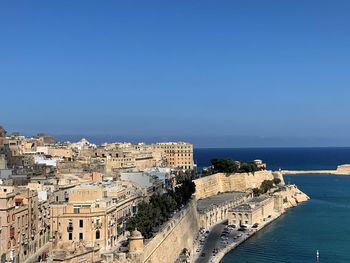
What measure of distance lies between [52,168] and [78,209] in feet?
45.1

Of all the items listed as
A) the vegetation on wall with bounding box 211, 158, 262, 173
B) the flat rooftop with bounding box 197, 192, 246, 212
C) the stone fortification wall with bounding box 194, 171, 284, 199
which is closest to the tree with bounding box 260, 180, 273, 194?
the stone fortification wall with bounding box 194, 171, 284, 199

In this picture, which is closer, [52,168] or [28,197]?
[28,197]

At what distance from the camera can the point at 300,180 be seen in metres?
98.7

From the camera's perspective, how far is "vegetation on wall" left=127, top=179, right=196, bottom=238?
1181 inches

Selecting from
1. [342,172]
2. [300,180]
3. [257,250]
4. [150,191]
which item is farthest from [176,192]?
Result: [342,172]

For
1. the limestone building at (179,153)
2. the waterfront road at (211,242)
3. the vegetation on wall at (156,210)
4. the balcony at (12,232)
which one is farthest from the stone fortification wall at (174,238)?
the limestone building at (179,153)

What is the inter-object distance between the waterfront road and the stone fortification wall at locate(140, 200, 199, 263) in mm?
939

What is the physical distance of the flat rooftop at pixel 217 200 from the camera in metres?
50.3

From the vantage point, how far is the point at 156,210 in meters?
32.7

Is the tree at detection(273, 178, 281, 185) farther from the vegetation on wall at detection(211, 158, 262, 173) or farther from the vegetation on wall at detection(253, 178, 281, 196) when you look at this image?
the vegetation on wall at detection(211, 158, 262, 173)

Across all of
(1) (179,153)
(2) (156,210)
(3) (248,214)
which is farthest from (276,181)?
(2) (156,210)

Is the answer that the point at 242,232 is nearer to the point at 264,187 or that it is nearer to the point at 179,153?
the point at 264,187

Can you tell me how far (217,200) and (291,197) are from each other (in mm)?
13712

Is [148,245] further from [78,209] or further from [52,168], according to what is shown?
[52,168]
